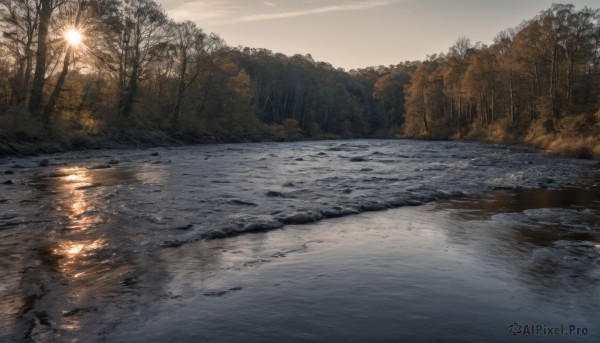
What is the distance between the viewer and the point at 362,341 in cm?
409

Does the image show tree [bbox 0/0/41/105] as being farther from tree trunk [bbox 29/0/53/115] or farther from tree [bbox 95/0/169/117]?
tree [bbox 95/0/169/117]

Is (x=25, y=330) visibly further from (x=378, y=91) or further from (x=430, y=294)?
(x=378, y=91)

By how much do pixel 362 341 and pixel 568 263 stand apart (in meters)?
4.22

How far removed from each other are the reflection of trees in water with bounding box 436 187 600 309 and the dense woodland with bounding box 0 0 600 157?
783 inches

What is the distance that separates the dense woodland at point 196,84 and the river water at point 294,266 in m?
19.8

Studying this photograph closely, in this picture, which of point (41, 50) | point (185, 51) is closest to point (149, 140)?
point (41, 50)

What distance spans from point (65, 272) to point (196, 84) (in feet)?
189

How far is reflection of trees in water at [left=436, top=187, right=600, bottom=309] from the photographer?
5.84 m

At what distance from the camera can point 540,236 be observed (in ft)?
27.1

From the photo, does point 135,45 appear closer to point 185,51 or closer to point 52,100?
point 185,51

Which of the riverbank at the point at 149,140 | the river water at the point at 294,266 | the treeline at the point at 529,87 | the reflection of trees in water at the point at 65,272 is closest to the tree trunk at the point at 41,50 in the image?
the riverbank at the point at 149,140

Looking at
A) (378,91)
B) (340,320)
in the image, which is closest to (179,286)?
(340,320)

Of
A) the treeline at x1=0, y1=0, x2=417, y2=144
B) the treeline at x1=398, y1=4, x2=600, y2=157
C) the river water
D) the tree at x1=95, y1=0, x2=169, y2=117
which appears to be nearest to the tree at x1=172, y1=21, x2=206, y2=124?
the treeline at x1=0, y1=0, x2=417, y2=144

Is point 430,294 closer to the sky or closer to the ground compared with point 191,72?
closer to the ground
